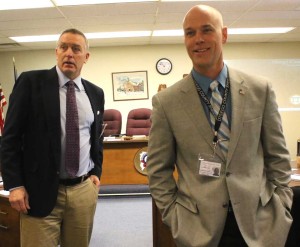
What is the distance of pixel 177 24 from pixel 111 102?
268cm

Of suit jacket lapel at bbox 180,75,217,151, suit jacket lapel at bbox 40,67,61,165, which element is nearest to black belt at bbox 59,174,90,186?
suit jacket lapel at bbox 40,67,61,165

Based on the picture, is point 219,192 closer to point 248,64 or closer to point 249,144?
point 249,144

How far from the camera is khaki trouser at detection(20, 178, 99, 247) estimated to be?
1.54m

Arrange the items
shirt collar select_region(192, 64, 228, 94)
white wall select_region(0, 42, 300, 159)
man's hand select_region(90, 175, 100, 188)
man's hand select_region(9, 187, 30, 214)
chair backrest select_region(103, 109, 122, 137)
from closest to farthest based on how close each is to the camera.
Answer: shirt collar select_region(192, 64, 228, 94) < man's hand select_region(9, 187, 30, 214) < man's hand select_region(90, 175, 100, 188) < chair backrest select_region(103, 109, 122, 137) < white wall select_region(0, 42, 300, 159)

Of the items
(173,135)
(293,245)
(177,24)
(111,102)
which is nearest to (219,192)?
(173,135)

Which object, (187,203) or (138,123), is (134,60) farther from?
(187,203)

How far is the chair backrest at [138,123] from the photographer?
5.43 metres

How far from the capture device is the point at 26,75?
5.20ft

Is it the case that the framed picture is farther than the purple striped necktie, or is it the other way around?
the framed picture

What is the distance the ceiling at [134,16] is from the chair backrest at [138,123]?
156 cm

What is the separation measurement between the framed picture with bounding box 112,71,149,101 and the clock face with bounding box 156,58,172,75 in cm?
34

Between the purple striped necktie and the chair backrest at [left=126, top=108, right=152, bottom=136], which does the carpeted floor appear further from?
the purple striped necktie

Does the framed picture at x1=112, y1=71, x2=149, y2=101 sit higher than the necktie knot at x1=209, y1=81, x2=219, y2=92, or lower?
higher

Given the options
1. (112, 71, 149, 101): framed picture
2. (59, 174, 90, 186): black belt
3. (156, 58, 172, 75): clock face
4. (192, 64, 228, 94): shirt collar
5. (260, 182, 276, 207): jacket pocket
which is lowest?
(59, 174, 90, 186): black belt
